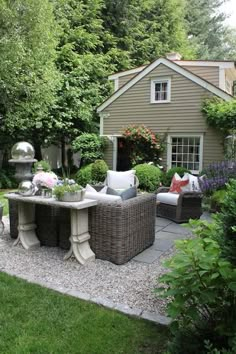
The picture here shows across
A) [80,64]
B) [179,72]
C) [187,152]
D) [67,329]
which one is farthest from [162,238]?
[80,64]

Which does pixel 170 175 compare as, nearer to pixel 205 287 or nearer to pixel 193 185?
pixel 193 185

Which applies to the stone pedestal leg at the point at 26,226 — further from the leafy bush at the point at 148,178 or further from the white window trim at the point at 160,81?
the white window trim at the point at 160,81

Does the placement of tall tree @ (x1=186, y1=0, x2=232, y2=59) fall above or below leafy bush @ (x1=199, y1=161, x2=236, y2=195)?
above

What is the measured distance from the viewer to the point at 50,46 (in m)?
10.2

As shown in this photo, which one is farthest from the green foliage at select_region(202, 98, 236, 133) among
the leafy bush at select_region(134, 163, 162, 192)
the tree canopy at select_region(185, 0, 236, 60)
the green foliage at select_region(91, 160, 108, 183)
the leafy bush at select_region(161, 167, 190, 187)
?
the tree canopy at select_region(185, 0, 236, 60)

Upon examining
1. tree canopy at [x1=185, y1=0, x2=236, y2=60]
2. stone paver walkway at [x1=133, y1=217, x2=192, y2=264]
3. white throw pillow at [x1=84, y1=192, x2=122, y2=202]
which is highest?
tree canopy at [x1=185, y1=0, x2=236, y2=60]

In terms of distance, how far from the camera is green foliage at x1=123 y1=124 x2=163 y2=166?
11.1m

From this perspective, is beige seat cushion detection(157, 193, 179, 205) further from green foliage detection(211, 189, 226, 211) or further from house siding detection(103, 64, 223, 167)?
house siding detection(103, 64, 223, 167)

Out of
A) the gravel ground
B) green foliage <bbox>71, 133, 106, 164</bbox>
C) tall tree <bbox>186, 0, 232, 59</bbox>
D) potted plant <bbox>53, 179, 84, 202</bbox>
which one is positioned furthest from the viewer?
tall tree <bbox>186, 0, 232, 59</bbox>

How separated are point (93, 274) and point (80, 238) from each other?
51 centimetres

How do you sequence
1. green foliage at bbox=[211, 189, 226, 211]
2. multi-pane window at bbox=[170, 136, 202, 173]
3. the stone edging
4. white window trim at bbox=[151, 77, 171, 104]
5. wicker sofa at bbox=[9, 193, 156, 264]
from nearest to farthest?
the stone edging, wicker sofa at bbox=[9, 193, 156, 264], green foliage at bbox=[211, 189, 226, 211], multi-pane window at bbox=[170, 136, 202, 173], white window trim at bbox=[151, 77, 171, 104]

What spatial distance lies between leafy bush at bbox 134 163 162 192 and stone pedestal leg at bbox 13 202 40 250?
5.48 m

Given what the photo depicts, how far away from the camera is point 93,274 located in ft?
12.0

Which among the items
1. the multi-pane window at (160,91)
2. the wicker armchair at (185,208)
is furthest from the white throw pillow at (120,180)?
the multi-pane window at (160,91)
